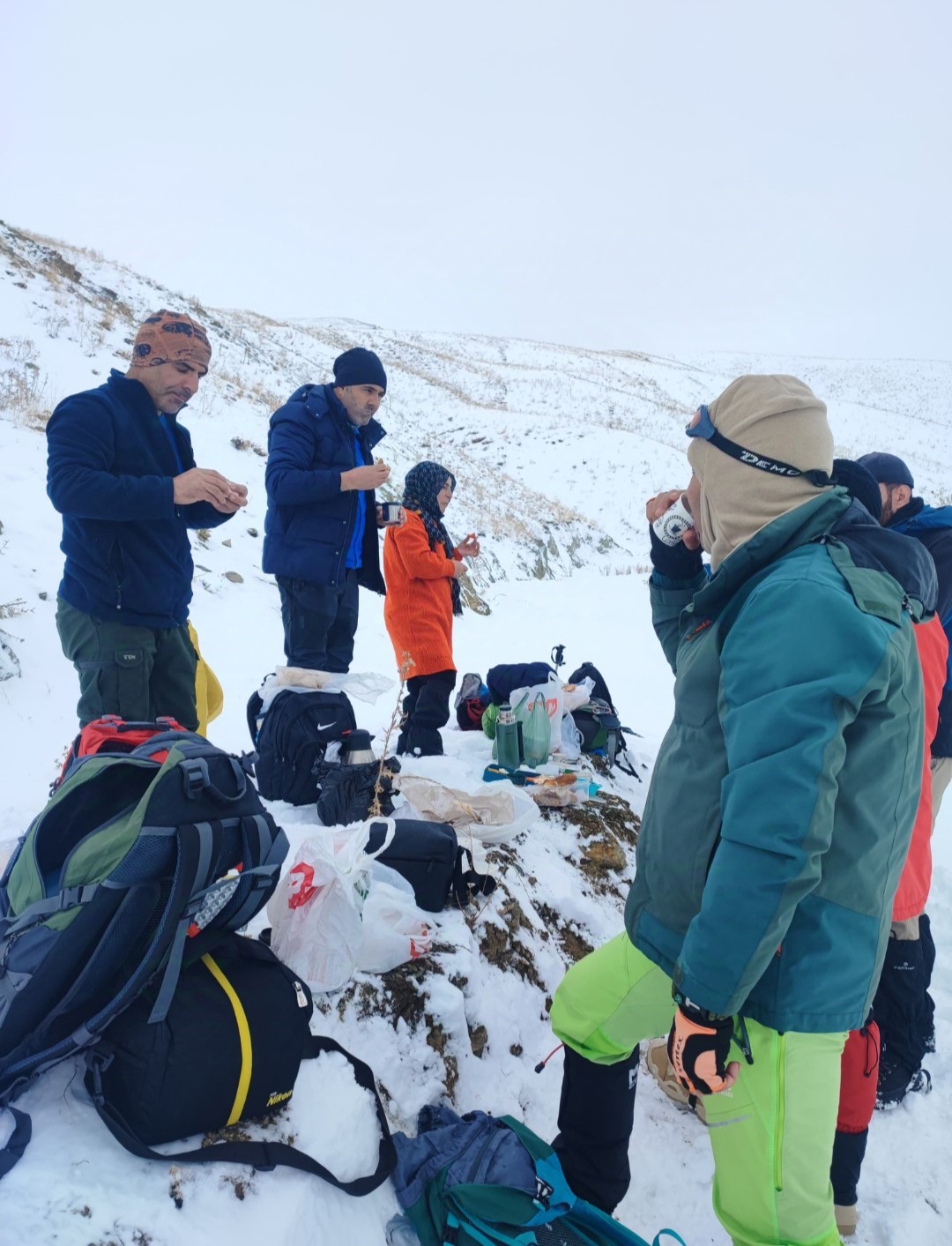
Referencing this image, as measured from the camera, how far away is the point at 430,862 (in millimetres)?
2961

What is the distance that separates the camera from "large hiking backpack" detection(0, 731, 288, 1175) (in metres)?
1.57

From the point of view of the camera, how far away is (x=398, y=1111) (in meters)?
2.24

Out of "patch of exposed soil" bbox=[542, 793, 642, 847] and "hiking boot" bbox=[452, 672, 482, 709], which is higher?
"hiking boot" bbox=[452, 672, 482, 709]

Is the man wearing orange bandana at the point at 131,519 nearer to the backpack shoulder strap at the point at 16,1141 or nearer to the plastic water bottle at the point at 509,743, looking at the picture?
the backpack shoulder strap at the point at 16,1141

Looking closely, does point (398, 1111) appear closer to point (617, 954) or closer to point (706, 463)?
point (617, 954)

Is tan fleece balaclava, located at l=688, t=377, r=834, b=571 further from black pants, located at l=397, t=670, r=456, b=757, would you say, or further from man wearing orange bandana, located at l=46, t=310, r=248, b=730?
black pants, located at l=397, t=670, r=456, b=757

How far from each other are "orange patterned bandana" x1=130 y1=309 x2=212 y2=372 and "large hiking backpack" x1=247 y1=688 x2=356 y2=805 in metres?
1.88

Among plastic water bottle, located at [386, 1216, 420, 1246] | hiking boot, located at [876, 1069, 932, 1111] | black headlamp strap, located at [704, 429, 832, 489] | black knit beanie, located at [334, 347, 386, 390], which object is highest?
black knit beanie, located at [334, 347, 386, 390]

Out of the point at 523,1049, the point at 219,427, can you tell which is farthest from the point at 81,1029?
the point at 219,427

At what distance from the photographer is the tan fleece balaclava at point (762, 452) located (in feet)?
5.94

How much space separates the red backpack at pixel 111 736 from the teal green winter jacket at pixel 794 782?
172cm

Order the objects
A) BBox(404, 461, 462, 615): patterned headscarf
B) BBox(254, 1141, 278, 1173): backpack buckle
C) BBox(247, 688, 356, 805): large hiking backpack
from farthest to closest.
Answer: BBox(404, 461, 462, 615): patterned headscarf, BBox(247, 688, 356, 805): large hiking backpack, BBox(254, 1141, 278, 1173): backpack buckle

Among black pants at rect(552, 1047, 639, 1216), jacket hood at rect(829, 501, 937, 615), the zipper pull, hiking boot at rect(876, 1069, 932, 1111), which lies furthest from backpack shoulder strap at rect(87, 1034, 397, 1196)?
hiking boot at rect(876, 1069, 932, 1111)

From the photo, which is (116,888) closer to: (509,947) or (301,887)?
(301,887)
